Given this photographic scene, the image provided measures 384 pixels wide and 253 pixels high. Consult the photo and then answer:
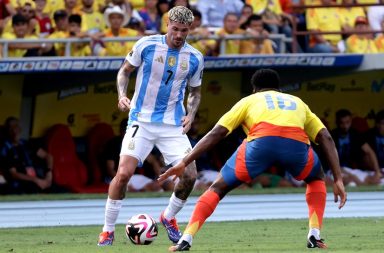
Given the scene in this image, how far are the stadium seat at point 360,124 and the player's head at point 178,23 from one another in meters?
12.4

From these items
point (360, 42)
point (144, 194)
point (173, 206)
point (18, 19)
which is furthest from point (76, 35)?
point (173, 206)

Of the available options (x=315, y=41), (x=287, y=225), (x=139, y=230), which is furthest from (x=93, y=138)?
(x=139, y=230)

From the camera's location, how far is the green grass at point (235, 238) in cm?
1052

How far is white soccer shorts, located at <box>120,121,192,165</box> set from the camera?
1164 cm

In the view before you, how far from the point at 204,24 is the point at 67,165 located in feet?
11.1

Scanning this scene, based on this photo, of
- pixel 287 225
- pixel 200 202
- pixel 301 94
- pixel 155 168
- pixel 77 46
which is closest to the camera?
pixel 200 202

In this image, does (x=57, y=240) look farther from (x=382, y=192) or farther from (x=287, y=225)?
(x=382, y=192)

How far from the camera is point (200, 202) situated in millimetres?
9867

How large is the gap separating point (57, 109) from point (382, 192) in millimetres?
6027

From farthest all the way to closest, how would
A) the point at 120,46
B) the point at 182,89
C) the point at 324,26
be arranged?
the point at 324,26 < the point at 120,46 < the point at 182,89

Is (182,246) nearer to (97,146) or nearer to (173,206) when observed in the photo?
(173,206)

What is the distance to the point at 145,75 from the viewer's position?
11.8 metres

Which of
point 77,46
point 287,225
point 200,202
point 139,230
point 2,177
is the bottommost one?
point 2,177

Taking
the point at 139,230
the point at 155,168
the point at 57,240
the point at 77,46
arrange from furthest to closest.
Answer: the point at 155,168 → the point at 77,46 → the point at 57,240 → the point at 139,230
